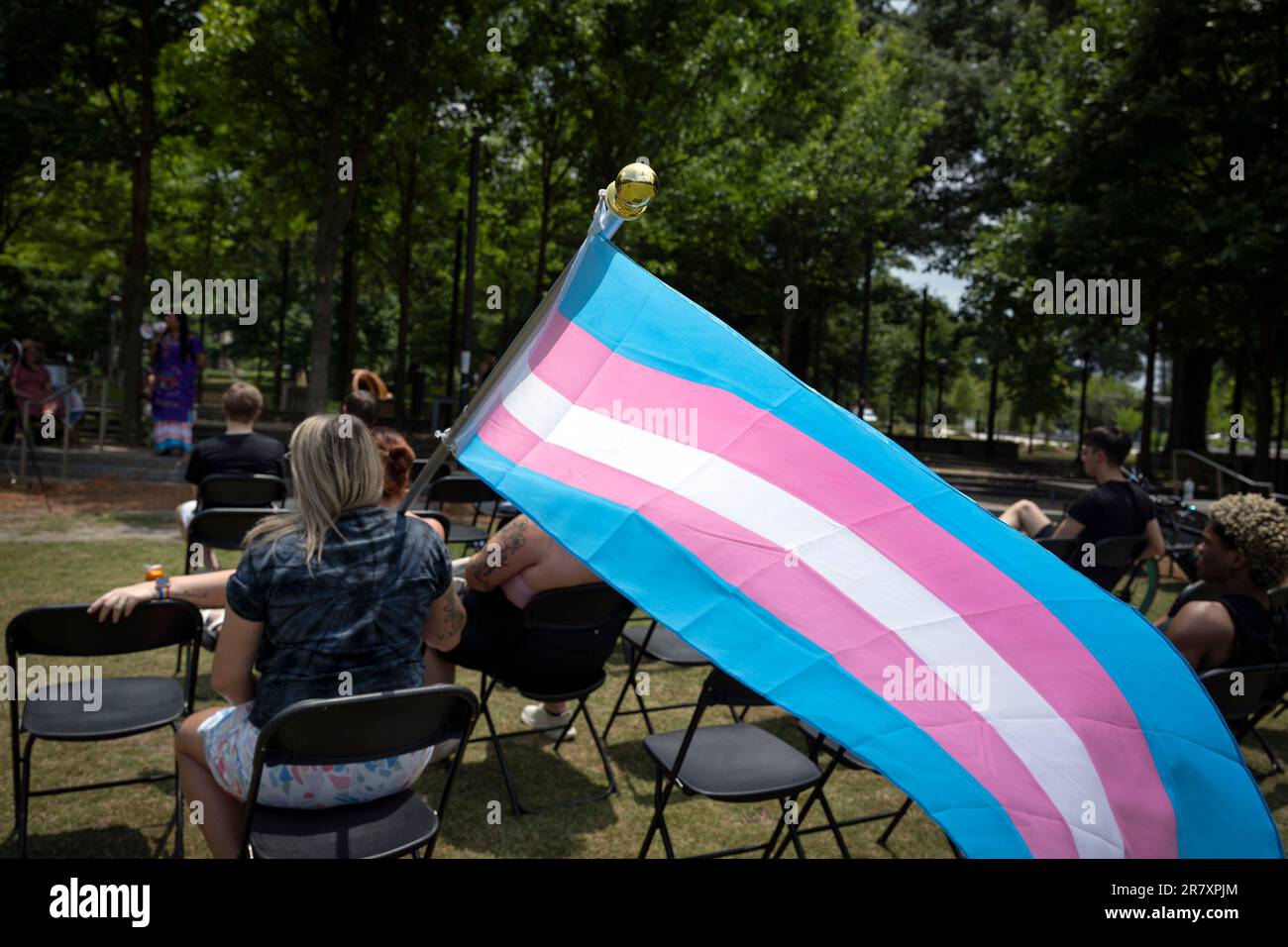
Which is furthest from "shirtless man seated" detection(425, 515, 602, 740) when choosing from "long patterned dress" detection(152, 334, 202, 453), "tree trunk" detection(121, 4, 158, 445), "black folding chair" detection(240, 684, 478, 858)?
"tree trunk" detection(121, 4, 158, 445)

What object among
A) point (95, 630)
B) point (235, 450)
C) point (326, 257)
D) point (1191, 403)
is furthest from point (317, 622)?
point (1191, 403)

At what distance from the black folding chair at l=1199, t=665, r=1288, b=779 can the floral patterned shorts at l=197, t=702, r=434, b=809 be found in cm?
296

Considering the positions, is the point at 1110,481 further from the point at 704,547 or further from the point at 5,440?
the point at 5,440

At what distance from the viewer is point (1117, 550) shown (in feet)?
20.7

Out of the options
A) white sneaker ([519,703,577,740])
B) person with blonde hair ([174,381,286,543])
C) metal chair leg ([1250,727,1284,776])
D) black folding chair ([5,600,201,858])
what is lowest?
metal chair leg ([1250,727,1284,776])

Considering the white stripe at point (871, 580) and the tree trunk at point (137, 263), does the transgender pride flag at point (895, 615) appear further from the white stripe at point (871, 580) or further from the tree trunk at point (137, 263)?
the tree trunk at point (137, 263)

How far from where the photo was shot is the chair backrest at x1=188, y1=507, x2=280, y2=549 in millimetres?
5133

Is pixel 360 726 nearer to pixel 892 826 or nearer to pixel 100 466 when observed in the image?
pixel 892 826

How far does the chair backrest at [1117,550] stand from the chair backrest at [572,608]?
154 inches

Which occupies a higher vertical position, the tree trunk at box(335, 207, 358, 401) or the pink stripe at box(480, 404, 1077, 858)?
the tree trunk at box(335, 207, 358, 401)

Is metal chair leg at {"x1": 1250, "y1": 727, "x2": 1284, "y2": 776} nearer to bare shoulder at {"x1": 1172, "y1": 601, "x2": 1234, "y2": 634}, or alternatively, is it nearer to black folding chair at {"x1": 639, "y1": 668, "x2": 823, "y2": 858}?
bare shoulder at {"x1": 1172, "y1": 601, "x2": 1234, "y2": 634}

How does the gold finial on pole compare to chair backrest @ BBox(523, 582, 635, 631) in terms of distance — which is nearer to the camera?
the gold finial on pole

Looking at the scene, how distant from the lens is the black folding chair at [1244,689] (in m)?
3.53
